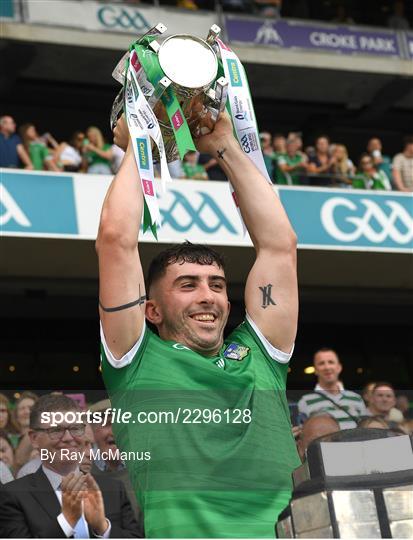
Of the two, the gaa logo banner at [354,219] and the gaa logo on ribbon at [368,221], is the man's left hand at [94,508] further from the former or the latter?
the gaa logo on ribbon at [368,221]

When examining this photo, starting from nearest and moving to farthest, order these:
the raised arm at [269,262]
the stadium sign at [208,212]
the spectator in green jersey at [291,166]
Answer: the raised arm at [269,262] < the stadium sign at [208,212] < the spectator in green jersey at [291,166]

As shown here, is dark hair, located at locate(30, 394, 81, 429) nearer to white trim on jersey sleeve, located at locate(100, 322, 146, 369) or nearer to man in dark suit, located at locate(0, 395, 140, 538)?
man in dark suit, located at locate(0, 395, 140, 538)

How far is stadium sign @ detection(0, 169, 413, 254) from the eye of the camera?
37.7ft

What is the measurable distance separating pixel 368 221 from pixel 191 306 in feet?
32.9

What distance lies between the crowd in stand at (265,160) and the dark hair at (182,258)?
8494mm

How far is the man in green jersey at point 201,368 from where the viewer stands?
2.47 meters

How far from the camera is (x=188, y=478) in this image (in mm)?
2475

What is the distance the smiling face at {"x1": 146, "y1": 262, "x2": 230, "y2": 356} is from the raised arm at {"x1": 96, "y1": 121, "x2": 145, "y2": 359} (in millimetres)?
143

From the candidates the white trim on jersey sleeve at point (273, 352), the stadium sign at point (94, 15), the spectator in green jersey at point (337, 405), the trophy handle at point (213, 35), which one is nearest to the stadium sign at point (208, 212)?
the stadium sign at point (94, 15)

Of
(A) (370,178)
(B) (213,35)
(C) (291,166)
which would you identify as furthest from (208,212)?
(B) (213,35)

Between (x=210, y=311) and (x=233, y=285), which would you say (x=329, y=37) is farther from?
(x=210, y=311)

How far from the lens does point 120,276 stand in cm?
268

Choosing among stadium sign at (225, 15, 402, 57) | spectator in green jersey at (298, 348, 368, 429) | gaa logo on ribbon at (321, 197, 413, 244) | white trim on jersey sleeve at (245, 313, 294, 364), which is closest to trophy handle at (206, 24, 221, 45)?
white trim on jersey sleeve at (245, 313, 294, 364)

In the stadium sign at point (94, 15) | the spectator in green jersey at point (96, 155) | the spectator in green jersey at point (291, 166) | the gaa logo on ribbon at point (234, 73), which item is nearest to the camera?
the gaa logo on ribbon at point (234, 73)
